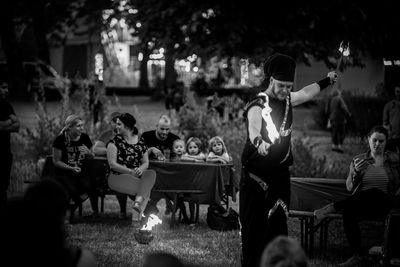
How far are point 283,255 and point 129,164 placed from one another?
5.97 meters

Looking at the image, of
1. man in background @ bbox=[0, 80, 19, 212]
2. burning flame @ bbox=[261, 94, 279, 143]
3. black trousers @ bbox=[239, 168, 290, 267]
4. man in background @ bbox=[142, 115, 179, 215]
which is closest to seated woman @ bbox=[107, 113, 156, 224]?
man in background @ bbox=[142, 115, 179, 215]

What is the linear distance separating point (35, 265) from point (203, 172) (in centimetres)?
653

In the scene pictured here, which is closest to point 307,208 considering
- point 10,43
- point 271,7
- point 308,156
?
point 308,156

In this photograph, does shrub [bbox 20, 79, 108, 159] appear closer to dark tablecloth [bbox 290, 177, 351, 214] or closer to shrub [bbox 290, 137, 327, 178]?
shrub [bbox 290, 137, 327, 178]

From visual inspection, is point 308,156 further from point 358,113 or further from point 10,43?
point 10,43

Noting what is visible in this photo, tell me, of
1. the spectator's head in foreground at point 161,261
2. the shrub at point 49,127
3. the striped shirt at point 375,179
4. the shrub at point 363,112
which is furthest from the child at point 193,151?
the shrub at point 363,112

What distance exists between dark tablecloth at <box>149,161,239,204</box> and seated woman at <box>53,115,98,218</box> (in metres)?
0.89

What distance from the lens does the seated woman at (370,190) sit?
764 cm

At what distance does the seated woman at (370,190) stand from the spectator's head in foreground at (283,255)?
3876 mm

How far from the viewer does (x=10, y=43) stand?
3459cm

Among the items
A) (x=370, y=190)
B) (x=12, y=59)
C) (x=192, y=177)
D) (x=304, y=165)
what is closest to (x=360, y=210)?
(x=370, y=190)

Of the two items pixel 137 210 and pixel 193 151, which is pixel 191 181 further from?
pixel 137 210

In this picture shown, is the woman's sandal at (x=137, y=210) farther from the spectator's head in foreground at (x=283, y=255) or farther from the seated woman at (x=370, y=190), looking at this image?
the spectator's head in foreground at (x=283, y=255)

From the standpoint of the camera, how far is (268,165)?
6.13m
